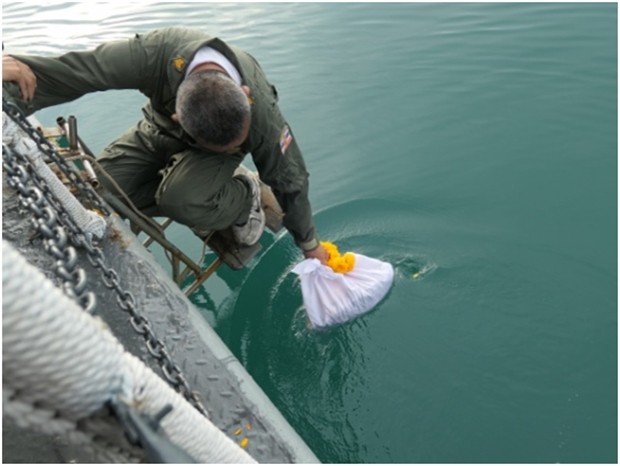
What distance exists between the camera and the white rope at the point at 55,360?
0.87m

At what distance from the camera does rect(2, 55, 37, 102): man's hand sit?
2.70 m

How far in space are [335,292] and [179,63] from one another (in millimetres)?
1556

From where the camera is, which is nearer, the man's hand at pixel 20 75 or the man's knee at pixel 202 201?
the man's hand at pixel 20 75

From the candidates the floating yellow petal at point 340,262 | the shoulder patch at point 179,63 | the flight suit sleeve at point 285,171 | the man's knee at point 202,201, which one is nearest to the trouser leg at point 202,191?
the man's knee at point 202,201

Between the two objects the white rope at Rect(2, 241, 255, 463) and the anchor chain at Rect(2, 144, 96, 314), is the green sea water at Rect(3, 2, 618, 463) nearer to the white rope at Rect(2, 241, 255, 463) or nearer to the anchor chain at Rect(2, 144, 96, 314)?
the anchor chain at Rect(2, 144, 96, 314)

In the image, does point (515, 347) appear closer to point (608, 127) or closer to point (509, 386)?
point (509, 386)

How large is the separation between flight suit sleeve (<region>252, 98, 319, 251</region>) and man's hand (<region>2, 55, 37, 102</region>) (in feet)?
3.68

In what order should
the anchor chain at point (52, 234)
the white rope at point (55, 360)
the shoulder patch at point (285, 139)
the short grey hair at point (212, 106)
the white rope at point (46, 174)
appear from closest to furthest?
the white rope at point (55, 360) → the anchor chain at point (52, 234) → the white rope at point (46, 174) → the short grey hair at point (212, 106) → the shoulder patch at point (285, 139)

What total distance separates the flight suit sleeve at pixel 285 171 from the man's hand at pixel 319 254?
4cm

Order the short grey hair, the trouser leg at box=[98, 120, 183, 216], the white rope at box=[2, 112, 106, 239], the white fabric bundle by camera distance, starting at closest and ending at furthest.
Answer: the white rope at box=[2, 112, 106, 239] → the short grey hair → the white fabric bundle → the trouser leg at box=[98, 120, 183, 216]

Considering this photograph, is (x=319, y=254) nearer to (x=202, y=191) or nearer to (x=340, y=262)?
(x=340, y=262)

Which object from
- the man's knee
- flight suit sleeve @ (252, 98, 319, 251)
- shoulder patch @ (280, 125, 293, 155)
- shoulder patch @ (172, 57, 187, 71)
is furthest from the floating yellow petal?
shoulder patch @ (172, 57, 187, 71)

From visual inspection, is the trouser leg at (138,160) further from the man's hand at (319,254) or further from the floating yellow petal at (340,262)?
the floating yellow petal at (340,262)

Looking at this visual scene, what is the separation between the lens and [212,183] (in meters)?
3.10
